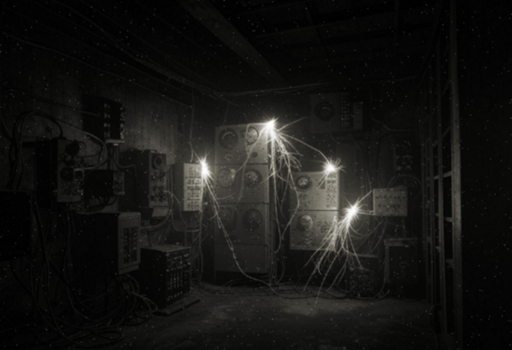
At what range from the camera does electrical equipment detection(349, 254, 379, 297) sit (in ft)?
17.2

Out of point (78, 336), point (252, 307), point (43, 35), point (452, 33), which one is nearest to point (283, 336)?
point (252, 307)

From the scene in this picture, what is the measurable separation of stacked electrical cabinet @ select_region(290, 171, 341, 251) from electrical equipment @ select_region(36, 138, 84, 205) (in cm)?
348

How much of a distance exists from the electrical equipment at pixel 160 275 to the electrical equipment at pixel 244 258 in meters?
1.24

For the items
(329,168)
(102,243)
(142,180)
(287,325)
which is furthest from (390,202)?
(102,243)

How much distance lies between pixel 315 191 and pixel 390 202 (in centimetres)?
113

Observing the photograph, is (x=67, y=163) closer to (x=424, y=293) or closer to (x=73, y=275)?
(x=73, y=275)

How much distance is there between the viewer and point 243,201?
234 inches

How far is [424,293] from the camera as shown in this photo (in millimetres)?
5309

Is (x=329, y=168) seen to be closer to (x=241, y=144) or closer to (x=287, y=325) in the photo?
(x=241, y=144)

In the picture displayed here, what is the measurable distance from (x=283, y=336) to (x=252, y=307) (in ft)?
3.60

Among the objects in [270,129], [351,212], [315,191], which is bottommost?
[351,212]

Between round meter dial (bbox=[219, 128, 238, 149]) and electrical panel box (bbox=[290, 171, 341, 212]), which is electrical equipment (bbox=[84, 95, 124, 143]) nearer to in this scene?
round meter dial (bbox=[219, 128, 238, 149])

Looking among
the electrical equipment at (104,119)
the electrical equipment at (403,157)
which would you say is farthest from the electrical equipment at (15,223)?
the electrical equipment at (403,157)

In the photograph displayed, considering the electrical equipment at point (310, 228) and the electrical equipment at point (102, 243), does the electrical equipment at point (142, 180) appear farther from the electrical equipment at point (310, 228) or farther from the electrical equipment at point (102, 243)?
the electrical equipment at point (310, 228)
